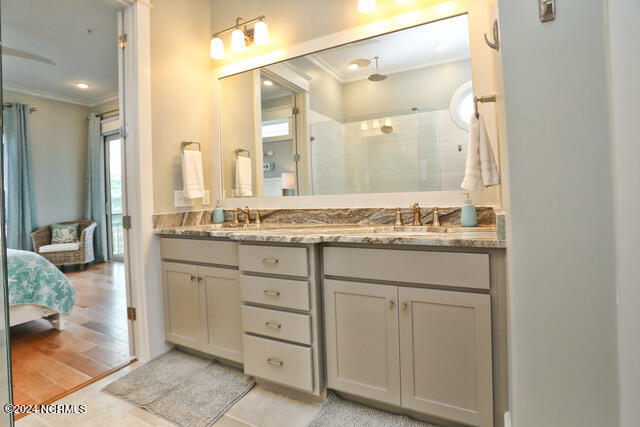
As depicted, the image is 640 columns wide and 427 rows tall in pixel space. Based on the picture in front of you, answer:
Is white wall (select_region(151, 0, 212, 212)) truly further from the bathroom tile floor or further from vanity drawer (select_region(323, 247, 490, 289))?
Answer: vanity drawer (select_region(323, 247, 490, 289))

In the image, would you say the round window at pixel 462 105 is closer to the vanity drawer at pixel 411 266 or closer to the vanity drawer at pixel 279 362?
the vanity drawer at pixel 411 266

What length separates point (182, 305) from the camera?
1.99 m

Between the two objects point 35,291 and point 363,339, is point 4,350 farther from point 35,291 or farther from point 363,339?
point 35,291

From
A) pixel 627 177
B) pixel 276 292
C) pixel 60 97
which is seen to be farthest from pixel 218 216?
pixel 60 97

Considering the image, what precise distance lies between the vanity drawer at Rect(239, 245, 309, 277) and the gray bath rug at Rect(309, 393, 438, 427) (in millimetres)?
641

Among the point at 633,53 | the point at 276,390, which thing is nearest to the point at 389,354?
the point at 276,390

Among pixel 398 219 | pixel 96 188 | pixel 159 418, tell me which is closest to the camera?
pixel 159 418

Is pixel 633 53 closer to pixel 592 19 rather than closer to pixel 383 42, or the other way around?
pixel 592 19

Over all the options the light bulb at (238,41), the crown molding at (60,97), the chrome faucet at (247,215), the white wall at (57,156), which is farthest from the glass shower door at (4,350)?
the white wall at (57,156)

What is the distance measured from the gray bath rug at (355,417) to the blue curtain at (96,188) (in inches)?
202

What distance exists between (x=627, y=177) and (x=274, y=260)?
1.30m

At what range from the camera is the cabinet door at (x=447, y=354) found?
46.8 inches

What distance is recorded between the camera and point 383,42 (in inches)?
73.4

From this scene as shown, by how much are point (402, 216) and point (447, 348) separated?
76cm
